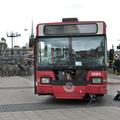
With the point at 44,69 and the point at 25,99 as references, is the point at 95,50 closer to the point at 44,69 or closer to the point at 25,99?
the point at 44,69

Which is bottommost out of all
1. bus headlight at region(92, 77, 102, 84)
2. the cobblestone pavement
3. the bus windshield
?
the cobblestone pavement

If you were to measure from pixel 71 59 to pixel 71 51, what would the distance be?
0.28m

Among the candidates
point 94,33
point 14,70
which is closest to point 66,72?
point 94,33

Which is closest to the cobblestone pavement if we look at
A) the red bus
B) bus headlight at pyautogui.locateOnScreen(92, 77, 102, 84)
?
the red bus

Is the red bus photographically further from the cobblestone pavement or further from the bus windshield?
the cobblestone pavement

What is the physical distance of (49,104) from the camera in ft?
49.7

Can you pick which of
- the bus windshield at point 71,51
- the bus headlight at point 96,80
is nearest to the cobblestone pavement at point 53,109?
the bus headlight at point 96,80

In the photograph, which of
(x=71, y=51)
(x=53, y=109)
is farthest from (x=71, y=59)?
(x=53, y=109)

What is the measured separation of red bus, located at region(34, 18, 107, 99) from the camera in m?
14.8

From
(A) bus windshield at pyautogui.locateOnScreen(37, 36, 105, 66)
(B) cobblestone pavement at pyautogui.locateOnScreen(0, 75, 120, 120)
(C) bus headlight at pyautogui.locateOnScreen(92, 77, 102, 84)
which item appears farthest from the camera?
(A) bus windshield at pyautogui.locateOnScreen(37, 36, 105, 66)

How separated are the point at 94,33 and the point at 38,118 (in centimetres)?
461

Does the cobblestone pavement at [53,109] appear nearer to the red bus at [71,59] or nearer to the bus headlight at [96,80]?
the red bus at [71,59]

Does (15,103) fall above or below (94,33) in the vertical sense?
below

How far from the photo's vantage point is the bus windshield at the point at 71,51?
15.0 metres
